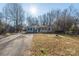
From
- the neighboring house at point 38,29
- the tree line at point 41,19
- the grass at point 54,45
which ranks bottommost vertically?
the grass at point 54,45

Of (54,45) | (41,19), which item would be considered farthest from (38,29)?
(54,45)

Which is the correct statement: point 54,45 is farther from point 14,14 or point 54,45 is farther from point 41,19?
point 14,14

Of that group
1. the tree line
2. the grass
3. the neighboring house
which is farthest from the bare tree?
the grass

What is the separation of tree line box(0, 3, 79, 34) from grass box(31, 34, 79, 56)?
9cm

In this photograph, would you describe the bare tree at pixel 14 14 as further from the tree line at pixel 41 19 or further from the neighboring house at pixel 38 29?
the neighboring house at pixel 38 29

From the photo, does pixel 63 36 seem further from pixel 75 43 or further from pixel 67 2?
pixel 67 2

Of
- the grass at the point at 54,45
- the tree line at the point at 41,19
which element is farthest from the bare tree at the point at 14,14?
the grass at the point at 54,45

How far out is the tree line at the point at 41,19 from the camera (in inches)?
135

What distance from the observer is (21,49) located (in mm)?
3439

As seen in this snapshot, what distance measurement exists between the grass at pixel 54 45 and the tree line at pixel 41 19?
0.09 meters

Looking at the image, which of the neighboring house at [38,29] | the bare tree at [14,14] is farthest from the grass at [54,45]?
the bare tree at [14,14]

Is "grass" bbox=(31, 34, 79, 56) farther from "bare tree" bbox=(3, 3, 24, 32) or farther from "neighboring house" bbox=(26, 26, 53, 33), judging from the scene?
"bare tree" bbox=(3, 3, 24, 32)

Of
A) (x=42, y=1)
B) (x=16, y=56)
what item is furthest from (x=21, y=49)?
(x=42, y=1)

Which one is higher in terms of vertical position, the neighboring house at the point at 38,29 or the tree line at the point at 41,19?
the tree line at the point at 41,19
